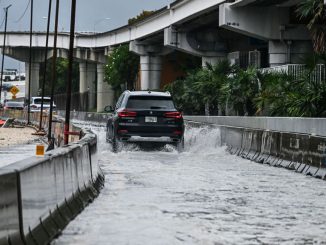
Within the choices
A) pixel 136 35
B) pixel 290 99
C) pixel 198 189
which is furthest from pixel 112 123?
pixel 136 35

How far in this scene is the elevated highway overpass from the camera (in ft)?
160

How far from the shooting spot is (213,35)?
64.0m

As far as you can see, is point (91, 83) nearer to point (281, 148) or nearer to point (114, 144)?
point (114, 144)

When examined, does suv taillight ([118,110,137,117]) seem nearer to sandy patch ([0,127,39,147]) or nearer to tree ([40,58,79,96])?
sandy patch ([0,127,39,147])

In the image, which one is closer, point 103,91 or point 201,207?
point 201,207

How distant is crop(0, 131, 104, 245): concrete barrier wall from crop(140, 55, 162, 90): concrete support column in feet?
217

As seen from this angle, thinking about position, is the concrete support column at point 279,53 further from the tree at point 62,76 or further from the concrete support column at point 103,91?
the tree at point 62,76

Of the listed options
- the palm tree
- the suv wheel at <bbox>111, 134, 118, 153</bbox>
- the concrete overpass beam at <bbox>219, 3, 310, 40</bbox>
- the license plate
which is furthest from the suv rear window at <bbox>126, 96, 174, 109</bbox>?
the concrete overpass beam at <bbox>219, 3, 310, 40</bbox>

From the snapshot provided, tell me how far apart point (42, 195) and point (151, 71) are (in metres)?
71.3

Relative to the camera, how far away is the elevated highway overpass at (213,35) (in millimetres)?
48656

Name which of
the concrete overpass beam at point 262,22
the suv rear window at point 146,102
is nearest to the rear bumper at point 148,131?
the suv rear window at point 146,102

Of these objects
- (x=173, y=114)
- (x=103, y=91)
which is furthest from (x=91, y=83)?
(x=173, y=114)

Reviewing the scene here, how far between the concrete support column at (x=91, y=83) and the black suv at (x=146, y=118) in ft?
299

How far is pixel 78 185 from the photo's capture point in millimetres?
13656
